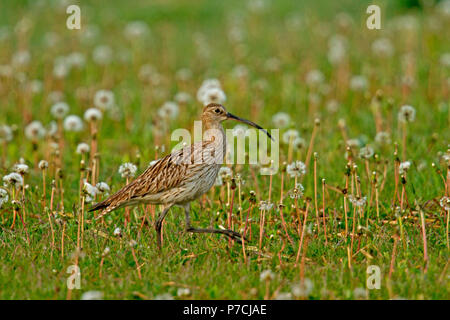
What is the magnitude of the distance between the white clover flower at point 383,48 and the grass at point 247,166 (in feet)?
0.52

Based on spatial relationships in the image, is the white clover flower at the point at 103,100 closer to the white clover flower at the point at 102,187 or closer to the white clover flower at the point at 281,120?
the white clover flower at the point at 281,120

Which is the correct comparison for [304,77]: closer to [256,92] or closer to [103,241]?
[256,92]

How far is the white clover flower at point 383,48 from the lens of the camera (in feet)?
41.2

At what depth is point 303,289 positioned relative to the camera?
485 centimetres

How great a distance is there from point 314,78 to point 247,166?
12.3 ft

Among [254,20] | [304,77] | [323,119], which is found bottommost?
[323,119]

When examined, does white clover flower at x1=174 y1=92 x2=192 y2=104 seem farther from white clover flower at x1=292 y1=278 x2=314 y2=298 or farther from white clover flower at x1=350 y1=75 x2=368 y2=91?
white clover flower at x1=292 y1=278 x2=314 y2=298

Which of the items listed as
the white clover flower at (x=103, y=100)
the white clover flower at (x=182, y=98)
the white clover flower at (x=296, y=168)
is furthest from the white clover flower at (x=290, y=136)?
the white clover flower at (x=103, y=100)

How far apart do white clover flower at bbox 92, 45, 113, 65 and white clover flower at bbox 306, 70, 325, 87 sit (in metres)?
3.85

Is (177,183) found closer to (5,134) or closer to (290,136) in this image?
(290,136)

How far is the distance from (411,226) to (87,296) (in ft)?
10.2

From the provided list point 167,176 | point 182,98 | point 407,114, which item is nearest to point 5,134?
point 182,98

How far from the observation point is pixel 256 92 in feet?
36.8
